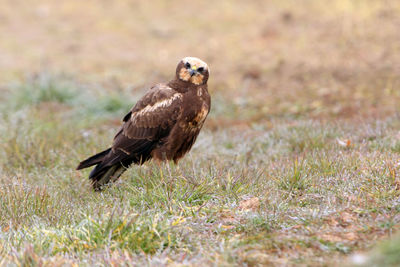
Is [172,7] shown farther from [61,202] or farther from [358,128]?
[61,202]

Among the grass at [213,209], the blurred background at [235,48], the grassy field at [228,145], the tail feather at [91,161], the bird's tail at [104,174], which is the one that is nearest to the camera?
the grass at [213,209]

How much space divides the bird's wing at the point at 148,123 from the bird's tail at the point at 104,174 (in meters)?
0.13

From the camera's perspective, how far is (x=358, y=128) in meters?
7.38

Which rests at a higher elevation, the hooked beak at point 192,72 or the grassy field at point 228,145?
the hooked beak at point 192,72

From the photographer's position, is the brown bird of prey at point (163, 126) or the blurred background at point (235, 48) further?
the blurred background at point (235, 48)

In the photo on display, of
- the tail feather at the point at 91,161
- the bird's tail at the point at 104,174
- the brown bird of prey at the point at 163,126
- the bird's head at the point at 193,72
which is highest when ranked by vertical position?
the bird's head at the point at 193,72

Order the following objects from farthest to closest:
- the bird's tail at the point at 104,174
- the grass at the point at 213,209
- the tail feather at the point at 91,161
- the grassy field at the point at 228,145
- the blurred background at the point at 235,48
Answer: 1. the blurred background at the point at 235,48
2. the bird's tail at the point at 104,174
3. the tail feather at the point at 91,161
4. the grassy field at the point at 228,145
5. the grass at the point at 213,209

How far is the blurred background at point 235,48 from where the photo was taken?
11211mm

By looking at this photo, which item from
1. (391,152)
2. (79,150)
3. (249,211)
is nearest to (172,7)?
(79,150)

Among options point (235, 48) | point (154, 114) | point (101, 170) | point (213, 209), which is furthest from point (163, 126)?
point (235, 48)

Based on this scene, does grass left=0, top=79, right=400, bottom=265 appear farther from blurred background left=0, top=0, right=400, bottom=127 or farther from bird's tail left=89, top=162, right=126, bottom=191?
blurred background left=0, top=0, right=400, bottom=127

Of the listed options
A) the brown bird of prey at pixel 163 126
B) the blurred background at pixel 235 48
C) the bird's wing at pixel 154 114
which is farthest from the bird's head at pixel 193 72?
the blurred background at pixel 235 48

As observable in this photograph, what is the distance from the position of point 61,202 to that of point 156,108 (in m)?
1.51

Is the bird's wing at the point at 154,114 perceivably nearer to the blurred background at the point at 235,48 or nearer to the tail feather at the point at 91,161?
the tail feather at the point at 91,161
